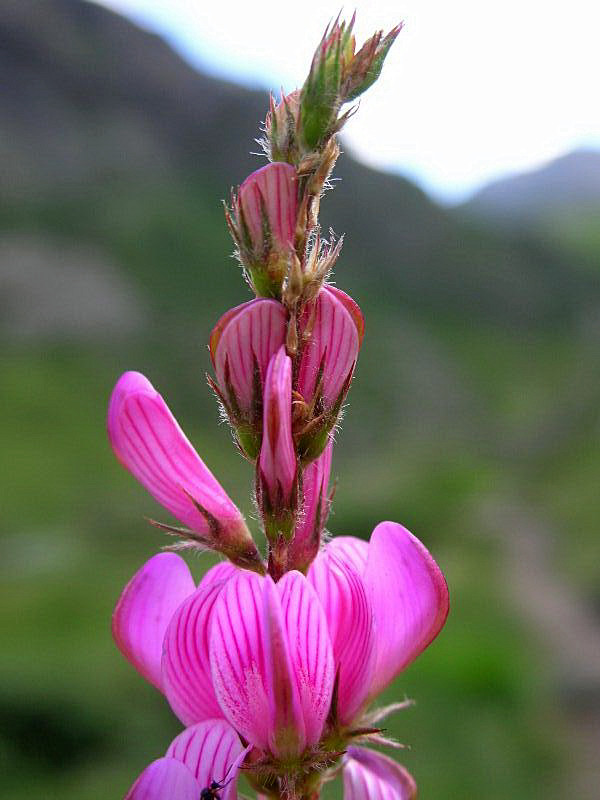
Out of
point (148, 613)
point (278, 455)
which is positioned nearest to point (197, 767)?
point (148, 613)

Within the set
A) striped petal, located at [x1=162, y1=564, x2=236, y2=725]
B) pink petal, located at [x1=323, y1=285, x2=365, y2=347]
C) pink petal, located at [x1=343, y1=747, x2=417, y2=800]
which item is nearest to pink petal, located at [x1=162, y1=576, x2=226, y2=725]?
striped petal, located at [x1=162, y1=564, x2=236, y2=725]

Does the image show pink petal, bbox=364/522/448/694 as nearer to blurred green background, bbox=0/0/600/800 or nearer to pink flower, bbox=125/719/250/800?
pink flower, bbox=125/719/250/800

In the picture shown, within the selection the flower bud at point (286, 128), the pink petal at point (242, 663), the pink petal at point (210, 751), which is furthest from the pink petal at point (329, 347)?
the pink petal at point (210, 751)

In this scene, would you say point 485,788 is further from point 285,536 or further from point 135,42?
point 135,42

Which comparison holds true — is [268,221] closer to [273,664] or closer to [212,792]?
[273,664]

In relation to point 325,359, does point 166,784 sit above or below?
below

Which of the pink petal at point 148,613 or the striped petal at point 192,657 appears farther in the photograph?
the pink petal at point 148,613

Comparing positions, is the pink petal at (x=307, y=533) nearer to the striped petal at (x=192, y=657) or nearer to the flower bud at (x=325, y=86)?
the striped petal at (x=192, y=657)
